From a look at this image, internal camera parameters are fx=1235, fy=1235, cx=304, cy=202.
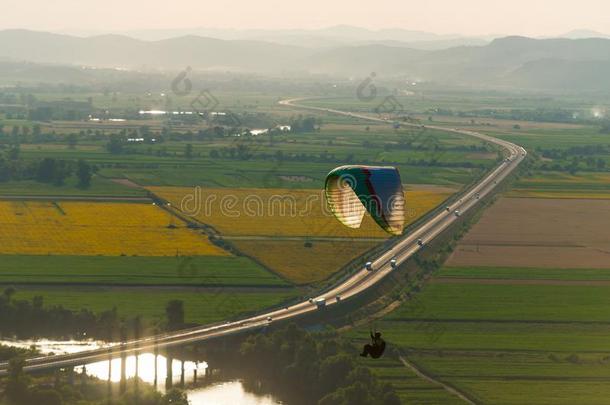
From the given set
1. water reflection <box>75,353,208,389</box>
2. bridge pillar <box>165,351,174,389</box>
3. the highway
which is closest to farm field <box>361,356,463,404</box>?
the highway

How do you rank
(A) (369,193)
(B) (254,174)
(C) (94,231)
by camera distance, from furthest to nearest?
1. (B) (254,174)
2. (C) (94,231)
3. (A) (369,193)

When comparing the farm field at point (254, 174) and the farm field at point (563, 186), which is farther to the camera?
the farm field at point (563, 186)

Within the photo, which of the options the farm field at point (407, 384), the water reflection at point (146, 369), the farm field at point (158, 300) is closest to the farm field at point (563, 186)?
the farm field at point (158, 300)

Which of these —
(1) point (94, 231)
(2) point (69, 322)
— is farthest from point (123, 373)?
(1) point (94, 231)

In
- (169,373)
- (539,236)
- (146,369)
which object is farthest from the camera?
(539,236)

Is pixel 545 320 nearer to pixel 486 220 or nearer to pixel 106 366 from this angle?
pixel 106 366

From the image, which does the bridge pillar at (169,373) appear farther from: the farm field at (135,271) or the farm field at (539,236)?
the farm field at (539,236)

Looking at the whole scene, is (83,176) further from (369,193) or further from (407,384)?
(369,193)
